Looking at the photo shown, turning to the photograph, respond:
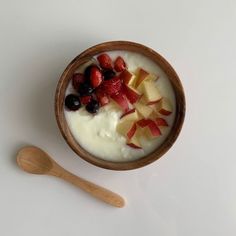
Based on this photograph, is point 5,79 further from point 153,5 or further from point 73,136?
point 153,5

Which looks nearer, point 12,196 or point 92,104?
point 92,104

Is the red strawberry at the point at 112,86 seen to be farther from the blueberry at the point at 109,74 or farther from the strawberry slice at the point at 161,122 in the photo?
the strawberry slice at the point at 161,122

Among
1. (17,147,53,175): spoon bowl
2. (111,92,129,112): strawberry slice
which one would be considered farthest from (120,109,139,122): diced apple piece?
(17,147,53,175): spoon bowl

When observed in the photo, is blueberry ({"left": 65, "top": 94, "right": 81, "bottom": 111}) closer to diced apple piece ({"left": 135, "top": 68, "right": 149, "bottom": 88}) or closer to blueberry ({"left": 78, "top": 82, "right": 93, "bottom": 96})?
blueberry ({"left": 78, "top": 82, "right": 93, "bottom": 96})

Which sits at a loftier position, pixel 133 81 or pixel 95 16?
pixel 95 16

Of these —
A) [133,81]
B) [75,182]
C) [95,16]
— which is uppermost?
[95,16]

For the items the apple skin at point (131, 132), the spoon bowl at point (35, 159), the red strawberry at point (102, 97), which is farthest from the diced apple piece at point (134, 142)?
the spoon bowl at point (35, 159)

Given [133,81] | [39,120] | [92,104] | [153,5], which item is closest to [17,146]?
[39,120]
